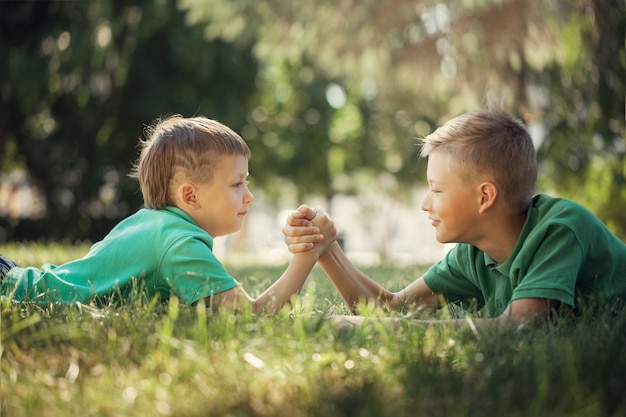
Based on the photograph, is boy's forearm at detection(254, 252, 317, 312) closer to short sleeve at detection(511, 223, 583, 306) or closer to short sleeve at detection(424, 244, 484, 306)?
short sleeve at detection(424, 244, 484, 306)

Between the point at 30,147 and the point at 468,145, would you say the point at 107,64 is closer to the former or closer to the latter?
the point at 30,147

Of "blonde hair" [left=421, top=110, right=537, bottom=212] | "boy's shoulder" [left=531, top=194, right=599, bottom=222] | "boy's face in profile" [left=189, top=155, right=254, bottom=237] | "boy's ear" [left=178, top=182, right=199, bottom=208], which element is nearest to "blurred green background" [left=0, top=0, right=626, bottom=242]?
"blonde hair" [left=421, top=110, right=537, bottom=212]

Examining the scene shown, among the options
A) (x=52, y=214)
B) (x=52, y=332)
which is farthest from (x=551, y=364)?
(x=52, y=214)

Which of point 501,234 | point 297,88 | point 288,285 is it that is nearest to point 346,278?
point 288,285

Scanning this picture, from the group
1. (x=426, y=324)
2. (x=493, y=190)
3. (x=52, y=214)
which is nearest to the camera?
(x=426, y=324)

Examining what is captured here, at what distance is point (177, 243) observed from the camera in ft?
9.64

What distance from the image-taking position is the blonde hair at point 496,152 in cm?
308

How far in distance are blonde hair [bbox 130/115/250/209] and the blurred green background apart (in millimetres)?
1455

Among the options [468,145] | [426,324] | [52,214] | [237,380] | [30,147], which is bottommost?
[52,214]

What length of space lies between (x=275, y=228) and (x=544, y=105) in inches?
1106

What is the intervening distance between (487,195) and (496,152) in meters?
0.19

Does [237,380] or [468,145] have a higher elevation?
[468,145]

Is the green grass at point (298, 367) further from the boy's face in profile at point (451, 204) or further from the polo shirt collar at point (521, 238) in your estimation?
the boy's face in profile at point (451, 204)

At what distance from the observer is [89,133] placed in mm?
16938
